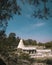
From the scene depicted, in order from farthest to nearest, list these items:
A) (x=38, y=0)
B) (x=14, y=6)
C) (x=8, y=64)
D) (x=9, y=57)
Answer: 1. (x=9, y=57)
2. (x=8, y=64)
3. (x=14, y=6)
4. (x=38, y=0)

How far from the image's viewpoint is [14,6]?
34.0 feet

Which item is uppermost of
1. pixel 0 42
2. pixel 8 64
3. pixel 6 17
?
pixel 6 17

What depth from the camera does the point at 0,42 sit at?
1248 centimetres

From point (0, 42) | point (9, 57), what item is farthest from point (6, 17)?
point (9, 57)

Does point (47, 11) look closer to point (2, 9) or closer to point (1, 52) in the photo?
point (2, 9)

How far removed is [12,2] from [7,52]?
502cm

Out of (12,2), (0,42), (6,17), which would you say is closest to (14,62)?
(0,42)

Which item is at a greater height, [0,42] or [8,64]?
[0,42]

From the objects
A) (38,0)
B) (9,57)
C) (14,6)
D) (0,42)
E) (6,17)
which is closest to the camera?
(38,0)

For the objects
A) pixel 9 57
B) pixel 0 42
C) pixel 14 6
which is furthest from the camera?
pixel 9 57

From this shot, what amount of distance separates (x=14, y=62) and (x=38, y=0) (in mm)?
5716

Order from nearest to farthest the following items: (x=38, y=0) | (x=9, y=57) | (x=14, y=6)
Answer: (x=38, y=0)
(x=14, y=6)
(x=9, y=57)

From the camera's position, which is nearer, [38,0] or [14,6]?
[38,0]

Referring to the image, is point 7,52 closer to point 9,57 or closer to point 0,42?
point 9,57
